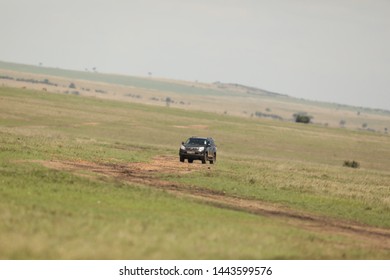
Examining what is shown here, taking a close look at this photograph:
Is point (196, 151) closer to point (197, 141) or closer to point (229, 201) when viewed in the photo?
point (197, 141)

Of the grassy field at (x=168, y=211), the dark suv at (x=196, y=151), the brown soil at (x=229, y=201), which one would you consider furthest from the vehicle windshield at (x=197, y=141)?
the brown soil at (x=229, y=201)

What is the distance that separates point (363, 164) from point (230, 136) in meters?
20.0

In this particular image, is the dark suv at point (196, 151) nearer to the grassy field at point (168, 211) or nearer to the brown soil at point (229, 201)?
the grassy field at point (168, 211)

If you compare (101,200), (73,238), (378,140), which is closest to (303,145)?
(378,140)

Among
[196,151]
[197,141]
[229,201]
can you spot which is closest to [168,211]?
[229,201]

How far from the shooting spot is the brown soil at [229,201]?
2497 cm

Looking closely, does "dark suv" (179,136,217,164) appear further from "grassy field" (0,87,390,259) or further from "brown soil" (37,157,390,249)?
"brown soil" (37,157,390,249)

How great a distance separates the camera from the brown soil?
24966 mm

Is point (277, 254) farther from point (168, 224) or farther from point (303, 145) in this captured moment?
point (303, 145)

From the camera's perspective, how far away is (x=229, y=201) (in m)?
29.6

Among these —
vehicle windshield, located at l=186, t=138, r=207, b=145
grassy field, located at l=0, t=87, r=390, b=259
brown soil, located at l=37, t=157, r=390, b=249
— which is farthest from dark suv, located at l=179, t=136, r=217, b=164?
brown soil, located at l=37, t=157, r=390, b=249

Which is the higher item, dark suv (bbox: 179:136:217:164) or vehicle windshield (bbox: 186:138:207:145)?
vehicle windshield (bbox: 186:138:207:145)

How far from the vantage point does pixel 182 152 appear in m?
49.8

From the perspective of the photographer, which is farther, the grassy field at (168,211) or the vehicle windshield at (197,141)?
the vehicle windshield at (197,141)
